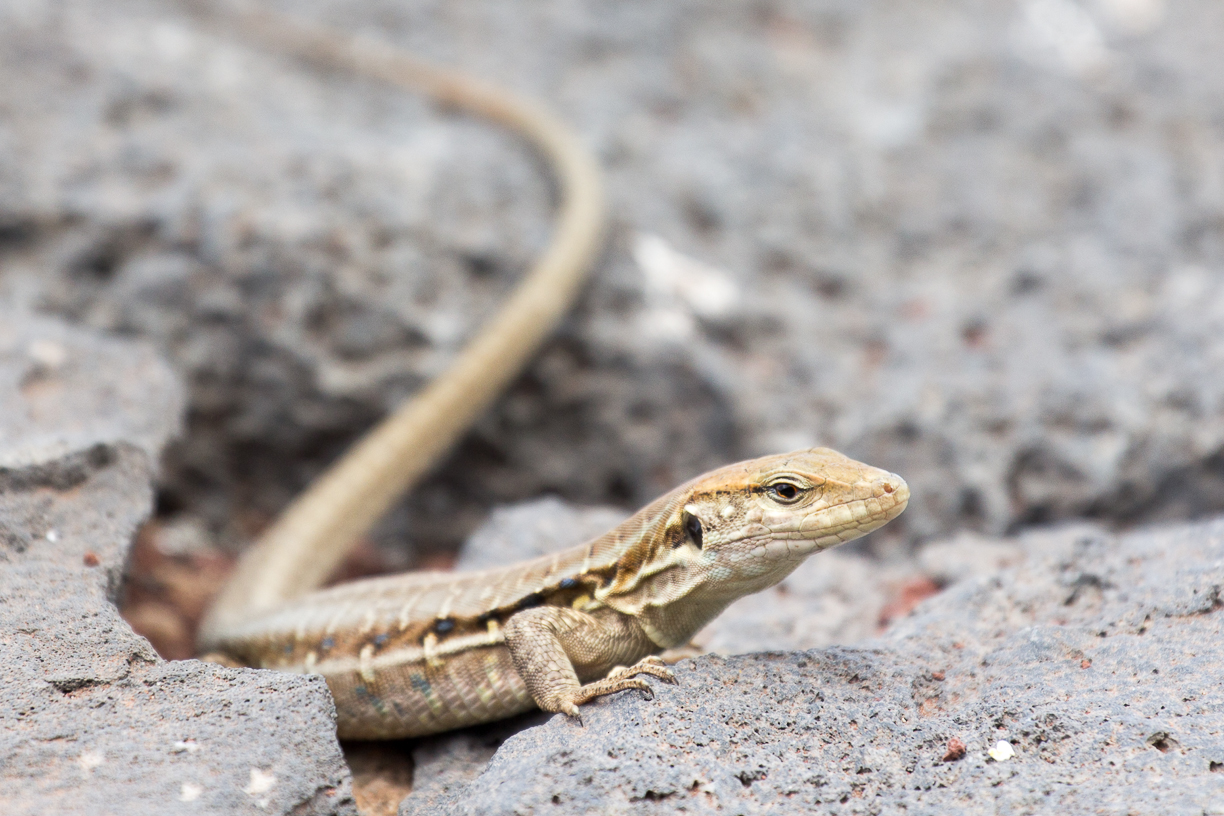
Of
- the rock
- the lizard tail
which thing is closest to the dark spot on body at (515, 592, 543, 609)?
the rock

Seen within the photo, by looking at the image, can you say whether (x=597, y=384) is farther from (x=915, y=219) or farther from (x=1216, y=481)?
(x=1216, y=481)

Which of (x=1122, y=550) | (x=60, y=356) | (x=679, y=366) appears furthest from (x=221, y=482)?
(x=1122, y=550)

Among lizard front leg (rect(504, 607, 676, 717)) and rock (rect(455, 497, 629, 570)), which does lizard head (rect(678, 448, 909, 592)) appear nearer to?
lizard front leg (rect(504, 607, 676, 717))

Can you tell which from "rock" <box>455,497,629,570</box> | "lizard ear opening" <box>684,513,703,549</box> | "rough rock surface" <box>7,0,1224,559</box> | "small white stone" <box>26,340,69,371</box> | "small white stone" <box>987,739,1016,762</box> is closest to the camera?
"small white stone" <box>987,739,1016,762</box>

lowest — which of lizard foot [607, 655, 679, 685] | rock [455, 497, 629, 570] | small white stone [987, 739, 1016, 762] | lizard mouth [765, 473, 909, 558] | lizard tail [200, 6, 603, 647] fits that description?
small white stone [987, 739, 1016, 762]

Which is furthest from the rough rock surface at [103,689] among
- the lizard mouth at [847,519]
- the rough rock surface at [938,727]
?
the lizard mouth at [847,519]

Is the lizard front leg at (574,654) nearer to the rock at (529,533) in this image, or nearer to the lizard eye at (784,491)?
the lizard eye at (784,491)
